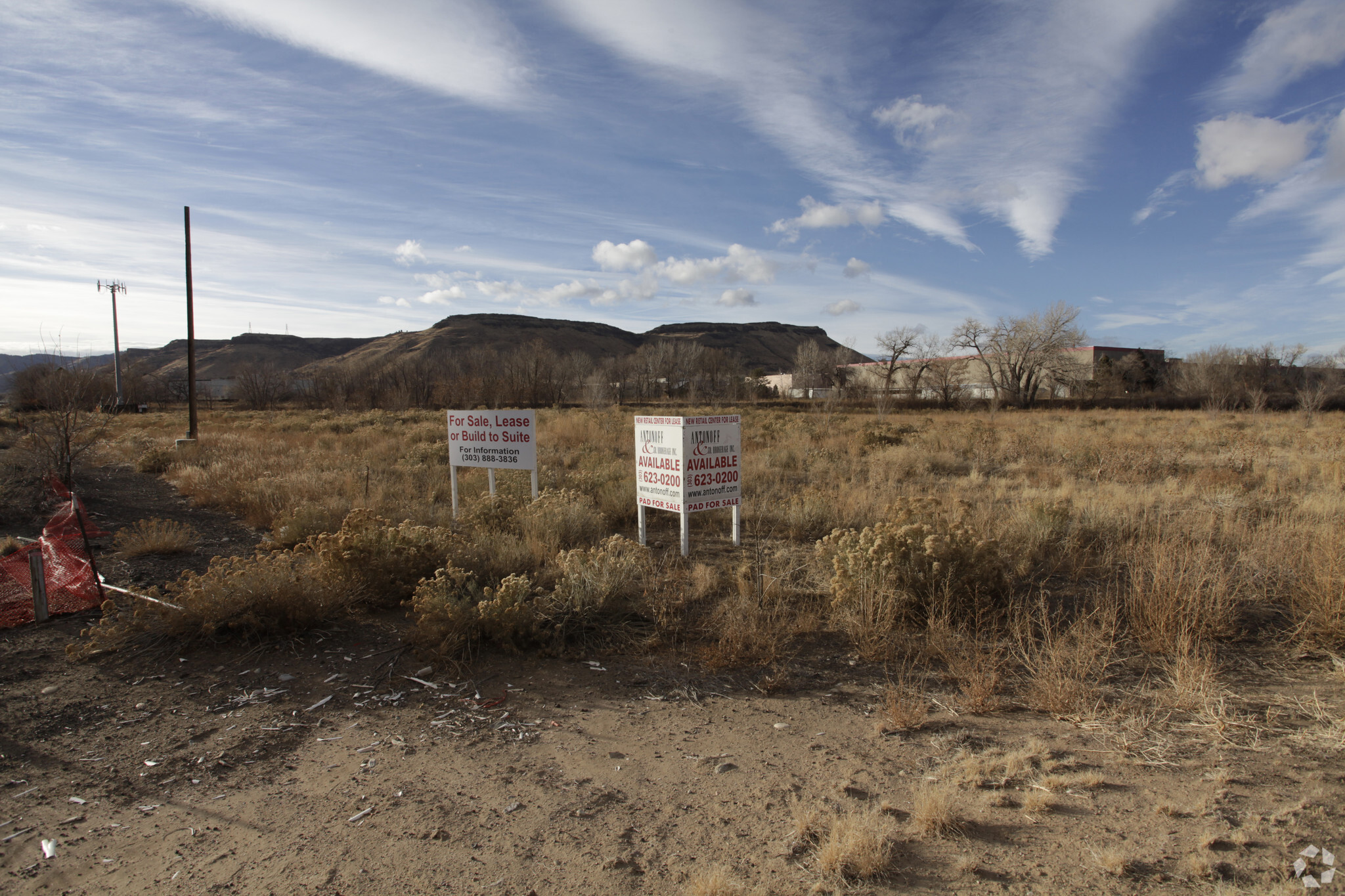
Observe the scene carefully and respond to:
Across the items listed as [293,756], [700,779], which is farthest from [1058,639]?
[293,756]

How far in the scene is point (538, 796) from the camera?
10.1 feet

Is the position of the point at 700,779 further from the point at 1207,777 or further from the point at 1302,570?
the point at 1302,570

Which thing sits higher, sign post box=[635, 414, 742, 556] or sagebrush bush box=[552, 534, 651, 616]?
sign post box=[635, 414, 742, 556]

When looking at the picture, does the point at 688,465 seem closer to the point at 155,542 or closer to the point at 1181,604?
the point at 1181,604

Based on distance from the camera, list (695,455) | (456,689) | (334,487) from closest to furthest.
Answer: (456,689)
(695,455)
(334,487)

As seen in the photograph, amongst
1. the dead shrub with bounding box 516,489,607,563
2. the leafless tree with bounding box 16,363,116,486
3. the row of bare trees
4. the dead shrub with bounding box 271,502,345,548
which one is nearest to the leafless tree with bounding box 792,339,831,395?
the row of bare trees

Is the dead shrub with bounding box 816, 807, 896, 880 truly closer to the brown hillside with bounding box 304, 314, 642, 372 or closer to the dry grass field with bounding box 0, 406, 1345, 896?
the dry grass field with bounding box 0, 406, 1345, 896

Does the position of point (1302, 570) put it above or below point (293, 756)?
above

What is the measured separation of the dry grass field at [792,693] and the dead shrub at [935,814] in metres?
0.01

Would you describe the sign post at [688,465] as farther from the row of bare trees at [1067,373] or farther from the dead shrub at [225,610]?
the row of bare trees at [1067,373]

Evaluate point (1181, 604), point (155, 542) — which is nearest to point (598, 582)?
point (1181, 604)

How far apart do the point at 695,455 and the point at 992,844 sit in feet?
16.2

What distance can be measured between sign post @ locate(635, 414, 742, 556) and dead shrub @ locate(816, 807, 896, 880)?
14.5 feet
